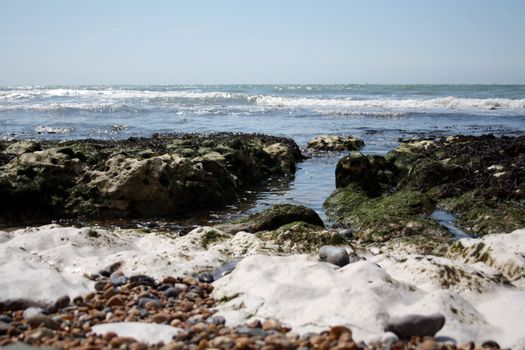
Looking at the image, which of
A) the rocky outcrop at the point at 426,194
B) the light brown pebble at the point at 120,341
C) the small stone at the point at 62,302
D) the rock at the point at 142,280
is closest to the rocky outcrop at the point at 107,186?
the rocky outcrop at the point at 426,194

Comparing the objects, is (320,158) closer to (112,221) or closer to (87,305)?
(112,221)

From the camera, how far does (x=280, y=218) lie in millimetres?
7125

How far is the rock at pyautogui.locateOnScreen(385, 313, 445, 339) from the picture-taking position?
3291 mm

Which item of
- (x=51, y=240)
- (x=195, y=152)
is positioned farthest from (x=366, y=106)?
(x=51, y=240)

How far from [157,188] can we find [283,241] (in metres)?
3.57

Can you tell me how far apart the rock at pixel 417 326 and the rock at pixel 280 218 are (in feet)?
12.4

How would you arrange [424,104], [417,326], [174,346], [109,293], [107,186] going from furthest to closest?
[424,104]
[107,186]
[109,293]
[417,326]
[174,346]

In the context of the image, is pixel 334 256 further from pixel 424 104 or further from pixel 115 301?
pixel 424 104

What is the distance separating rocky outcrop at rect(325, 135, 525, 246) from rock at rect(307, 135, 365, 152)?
407 centimetres

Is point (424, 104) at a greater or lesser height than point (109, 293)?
greater

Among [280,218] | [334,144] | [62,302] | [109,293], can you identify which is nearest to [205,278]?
[109,293]

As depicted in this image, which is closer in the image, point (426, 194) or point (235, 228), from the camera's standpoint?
point (235, 228)

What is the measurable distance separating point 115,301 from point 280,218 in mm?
3454

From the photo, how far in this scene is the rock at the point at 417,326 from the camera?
10.8ft
